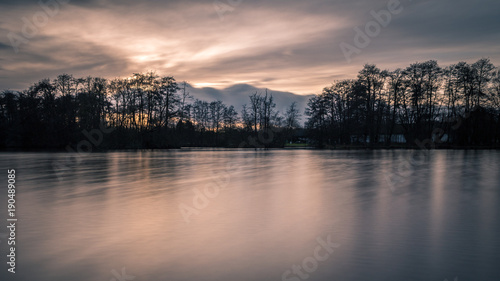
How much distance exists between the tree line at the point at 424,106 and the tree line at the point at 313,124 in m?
0.15

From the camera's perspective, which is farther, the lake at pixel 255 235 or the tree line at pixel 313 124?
the tree line at pixel 313 124

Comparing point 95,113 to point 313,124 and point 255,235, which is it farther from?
point 255,235

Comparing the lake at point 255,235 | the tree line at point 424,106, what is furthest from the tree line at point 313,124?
the lake at point 255,235

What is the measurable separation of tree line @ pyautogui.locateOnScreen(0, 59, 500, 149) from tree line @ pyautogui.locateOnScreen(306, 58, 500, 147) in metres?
0.15

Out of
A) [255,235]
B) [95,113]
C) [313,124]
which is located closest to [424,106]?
[313,124]

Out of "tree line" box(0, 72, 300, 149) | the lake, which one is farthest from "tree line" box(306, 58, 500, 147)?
the lake

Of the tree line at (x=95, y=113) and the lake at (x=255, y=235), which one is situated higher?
the tree line at (x=95, y=113)

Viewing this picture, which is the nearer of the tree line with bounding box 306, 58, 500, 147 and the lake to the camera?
the lake

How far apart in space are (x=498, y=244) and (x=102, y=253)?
572 centimetres

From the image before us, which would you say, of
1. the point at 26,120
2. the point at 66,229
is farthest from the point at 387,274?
the point at 26,120

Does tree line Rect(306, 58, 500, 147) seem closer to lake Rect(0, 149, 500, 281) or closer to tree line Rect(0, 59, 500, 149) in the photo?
tree line Rect(0, 59, 500, 149)

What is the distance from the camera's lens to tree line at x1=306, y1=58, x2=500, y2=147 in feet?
193

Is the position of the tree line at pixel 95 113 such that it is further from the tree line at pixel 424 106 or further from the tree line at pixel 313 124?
the tree line at pixel 424 106

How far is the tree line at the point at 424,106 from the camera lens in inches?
2318
